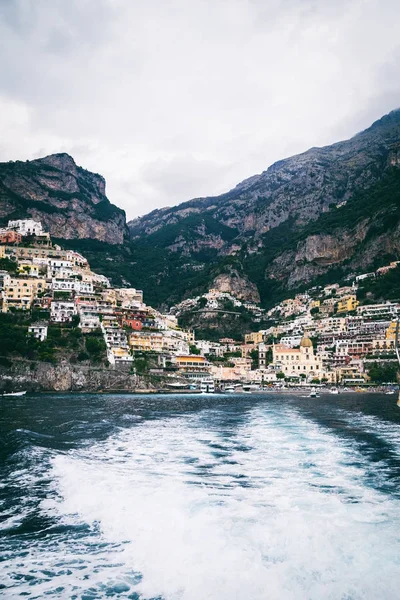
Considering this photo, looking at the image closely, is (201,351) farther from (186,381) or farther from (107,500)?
(107,500)

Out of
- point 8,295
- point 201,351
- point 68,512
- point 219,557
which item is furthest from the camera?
point 201,351

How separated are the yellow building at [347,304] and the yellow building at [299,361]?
21.6 m

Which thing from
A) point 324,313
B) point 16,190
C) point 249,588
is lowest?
point 249,588

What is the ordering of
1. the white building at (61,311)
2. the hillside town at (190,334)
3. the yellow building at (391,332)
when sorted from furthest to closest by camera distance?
the yellow building at (391,332) < the hillside town at (190,334) < the white building at (61,311)

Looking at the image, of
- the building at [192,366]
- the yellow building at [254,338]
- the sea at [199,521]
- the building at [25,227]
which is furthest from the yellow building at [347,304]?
the sea at [199,521]

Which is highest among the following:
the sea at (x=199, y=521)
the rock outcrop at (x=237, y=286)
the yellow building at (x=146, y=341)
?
the rock outcrop at (x=237, y=286)

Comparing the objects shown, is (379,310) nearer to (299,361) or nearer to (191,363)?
(299,361)

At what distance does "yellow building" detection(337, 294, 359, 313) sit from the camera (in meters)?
129

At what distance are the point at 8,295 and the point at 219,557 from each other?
88699 mm

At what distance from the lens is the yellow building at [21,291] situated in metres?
89.5

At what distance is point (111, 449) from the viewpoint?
2161 cm

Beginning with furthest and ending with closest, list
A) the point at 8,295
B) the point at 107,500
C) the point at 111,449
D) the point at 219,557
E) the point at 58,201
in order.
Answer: the point at 58,201 → the point at 8,295 → the point at 111,449 → the point at 107,500 → the point at 219,557

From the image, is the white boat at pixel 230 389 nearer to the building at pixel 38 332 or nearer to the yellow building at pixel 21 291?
the building at pixel 38 332

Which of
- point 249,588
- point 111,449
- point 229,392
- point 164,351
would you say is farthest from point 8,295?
point 249,588
